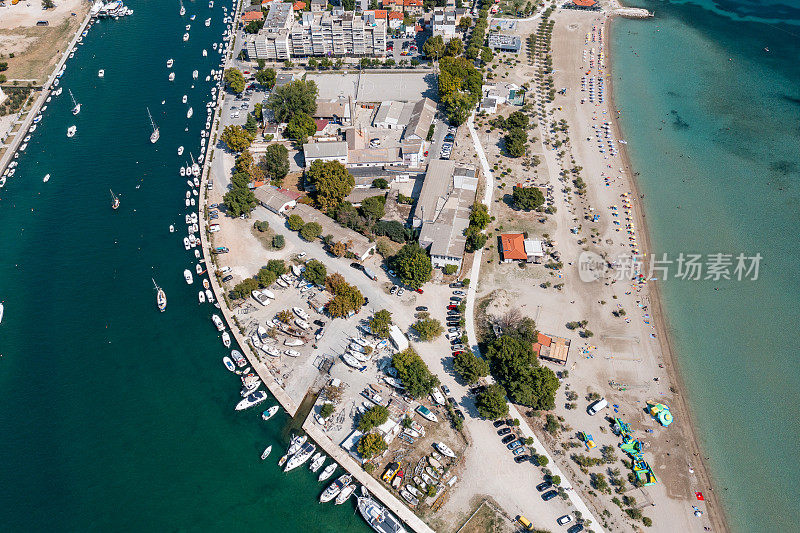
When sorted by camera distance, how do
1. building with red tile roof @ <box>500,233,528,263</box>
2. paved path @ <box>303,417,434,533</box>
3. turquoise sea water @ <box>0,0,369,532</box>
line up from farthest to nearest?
building with red tile roof @ <box>500,233,528,263</box>
turquoise sea water @ <box>0,0,369,532</box>
paved path @ <box>303,417,434,533</box>

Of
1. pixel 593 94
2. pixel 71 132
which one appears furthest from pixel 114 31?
pixel 593 94

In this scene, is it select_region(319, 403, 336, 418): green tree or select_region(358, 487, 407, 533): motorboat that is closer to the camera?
select_region(358, 487, 407, 533): motorboat

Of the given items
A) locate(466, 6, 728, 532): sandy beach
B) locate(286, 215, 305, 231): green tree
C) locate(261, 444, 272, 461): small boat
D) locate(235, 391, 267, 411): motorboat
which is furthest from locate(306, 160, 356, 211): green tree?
locate(261, 444, 272, 461): small boat

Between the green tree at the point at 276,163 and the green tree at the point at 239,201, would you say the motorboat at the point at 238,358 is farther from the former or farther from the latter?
the green tree at the point at 276,163

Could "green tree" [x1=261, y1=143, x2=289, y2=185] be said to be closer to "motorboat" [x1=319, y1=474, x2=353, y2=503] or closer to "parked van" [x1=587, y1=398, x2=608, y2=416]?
"motorboat" [x1=319, y1=474, x2=353, y2=503]

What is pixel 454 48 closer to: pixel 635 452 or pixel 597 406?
pixel 597 406

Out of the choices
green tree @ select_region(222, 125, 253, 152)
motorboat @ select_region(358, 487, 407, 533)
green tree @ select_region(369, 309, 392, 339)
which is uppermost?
green tree @ select_region(222, 125, 253, 152)
